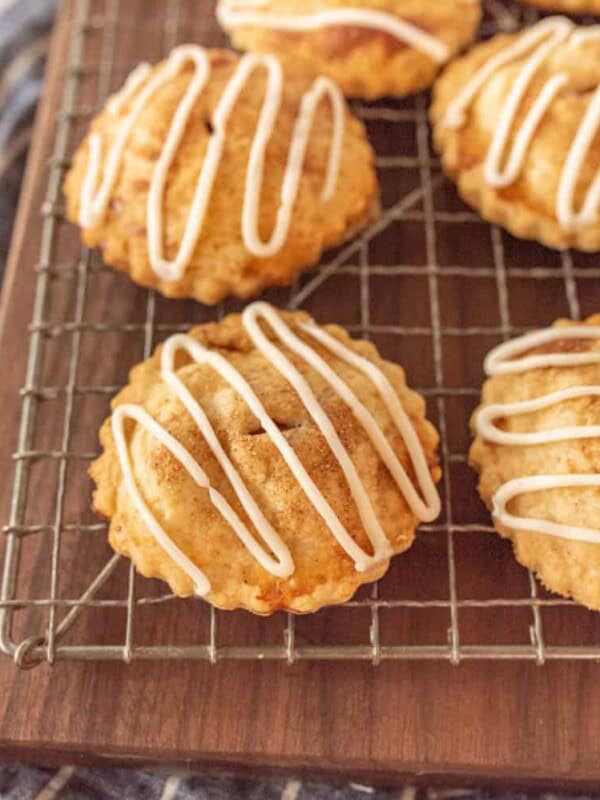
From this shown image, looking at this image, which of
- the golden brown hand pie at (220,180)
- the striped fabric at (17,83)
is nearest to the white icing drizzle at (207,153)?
the golden brown hand pie at (220,180)

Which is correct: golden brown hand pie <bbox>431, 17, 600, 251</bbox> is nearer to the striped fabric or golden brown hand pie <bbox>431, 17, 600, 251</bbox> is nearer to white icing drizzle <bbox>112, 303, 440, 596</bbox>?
white icing drizzle <bbox>112, 303, 440, 596</bbox>

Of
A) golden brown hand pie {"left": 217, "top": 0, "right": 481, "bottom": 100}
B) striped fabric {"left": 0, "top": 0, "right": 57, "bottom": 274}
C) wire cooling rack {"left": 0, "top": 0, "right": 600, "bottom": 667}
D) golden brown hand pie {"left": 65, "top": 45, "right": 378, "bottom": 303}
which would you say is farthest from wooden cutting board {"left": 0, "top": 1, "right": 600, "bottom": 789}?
golden brown hand pie {"left": 217, "top": 0, "right": 481, "bottom": 100}

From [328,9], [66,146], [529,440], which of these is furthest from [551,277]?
[66,146]

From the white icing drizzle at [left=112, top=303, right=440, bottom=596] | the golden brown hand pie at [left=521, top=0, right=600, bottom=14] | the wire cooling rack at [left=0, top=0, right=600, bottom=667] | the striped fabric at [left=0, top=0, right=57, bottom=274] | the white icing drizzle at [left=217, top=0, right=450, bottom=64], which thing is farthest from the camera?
the striped fabric at [left=0, top=0, right=57, bottom=274]

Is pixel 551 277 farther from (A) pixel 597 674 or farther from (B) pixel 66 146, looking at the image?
(B) pixel 66 146

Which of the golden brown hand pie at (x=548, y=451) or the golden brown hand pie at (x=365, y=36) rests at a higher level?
the golden brown hand pie at (x=365, y=36)

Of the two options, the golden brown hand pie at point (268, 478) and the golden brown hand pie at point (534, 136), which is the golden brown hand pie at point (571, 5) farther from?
the golden brown hand pie at point (268, 478)
